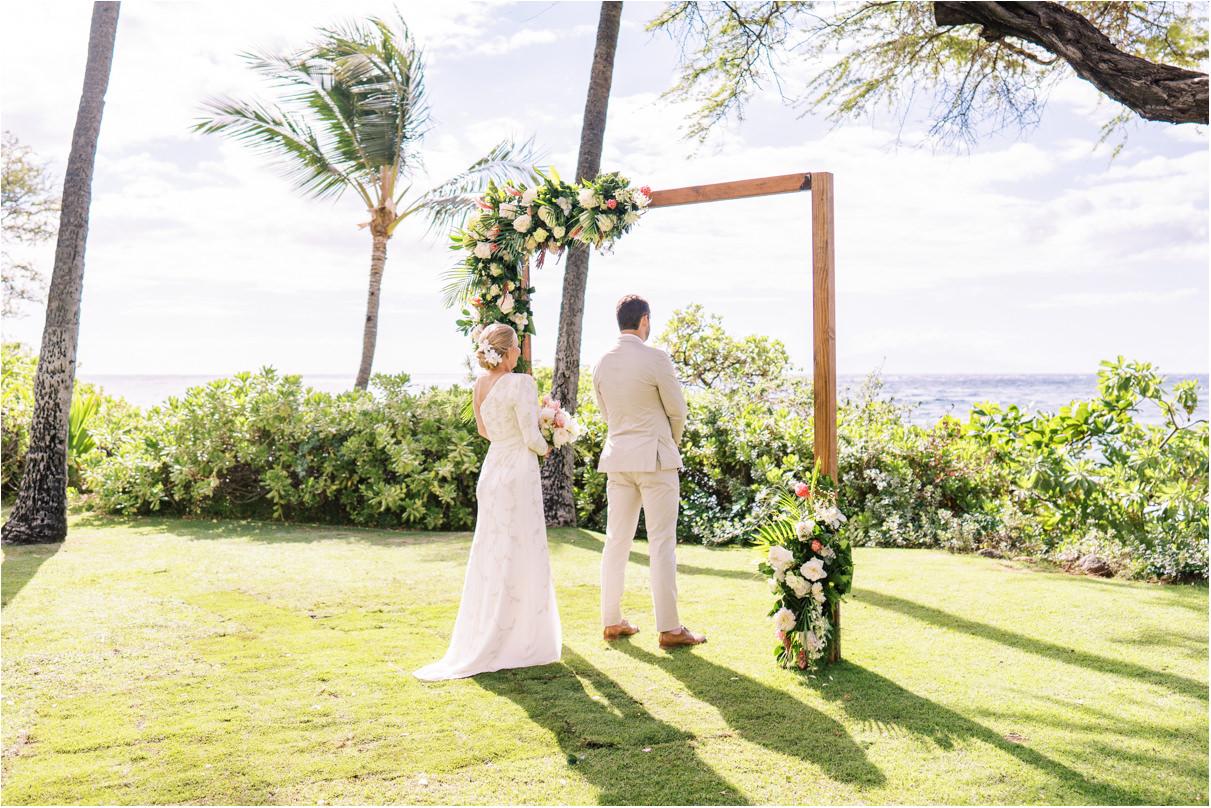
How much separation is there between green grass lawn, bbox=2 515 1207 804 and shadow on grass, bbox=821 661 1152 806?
0.01 meters

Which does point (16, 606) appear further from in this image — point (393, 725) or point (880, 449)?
point (880, 449)

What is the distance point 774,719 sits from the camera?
12.1 ft

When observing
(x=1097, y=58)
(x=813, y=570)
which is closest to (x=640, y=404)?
(x=813, y=570)

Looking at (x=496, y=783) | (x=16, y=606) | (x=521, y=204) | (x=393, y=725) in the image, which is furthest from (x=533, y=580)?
(x=16, y=606)

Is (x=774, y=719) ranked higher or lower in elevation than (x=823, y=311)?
lower

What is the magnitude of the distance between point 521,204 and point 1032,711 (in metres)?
4.17

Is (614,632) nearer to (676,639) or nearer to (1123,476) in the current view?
(676,639)

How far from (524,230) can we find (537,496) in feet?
5.98

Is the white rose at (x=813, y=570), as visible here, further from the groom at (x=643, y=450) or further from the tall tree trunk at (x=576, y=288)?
the tall tree trunk at (x=576, y=288)

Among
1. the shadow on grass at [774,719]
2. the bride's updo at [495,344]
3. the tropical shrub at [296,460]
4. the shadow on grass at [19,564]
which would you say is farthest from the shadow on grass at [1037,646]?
the shadow on grass at [19,564]

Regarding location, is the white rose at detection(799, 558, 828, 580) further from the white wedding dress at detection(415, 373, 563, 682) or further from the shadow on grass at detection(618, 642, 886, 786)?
the white wedding dress at detection(415, 373, 563, 682)

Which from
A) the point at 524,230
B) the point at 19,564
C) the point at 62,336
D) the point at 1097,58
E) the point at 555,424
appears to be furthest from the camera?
the point at 62,336

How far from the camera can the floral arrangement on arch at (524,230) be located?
5.13 metres

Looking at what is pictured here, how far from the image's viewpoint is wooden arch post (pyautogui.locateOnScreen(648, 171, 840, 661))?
175 inches
